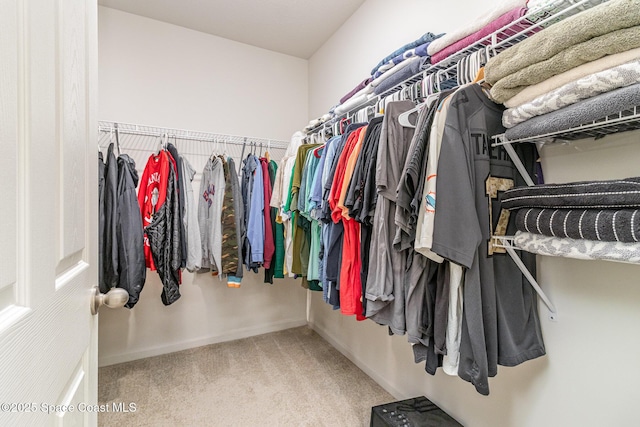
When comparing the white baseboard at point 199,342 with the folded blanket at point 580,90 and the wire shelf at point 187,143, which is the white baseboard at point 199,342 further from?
the folded blanket at point 580,90

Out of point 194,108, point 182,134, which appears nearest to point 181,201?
point 182,134

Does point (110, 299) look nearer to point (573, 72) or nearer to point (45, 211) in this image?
point (45, 211)

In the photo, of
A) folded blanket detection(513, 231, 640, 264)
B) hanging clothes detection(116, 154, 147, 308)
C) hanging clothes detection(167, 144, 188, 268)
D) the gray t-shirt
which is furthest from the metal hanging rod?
folded blanket detection(513, 231, 640, 264)

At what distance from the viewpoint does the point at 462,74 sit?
1152mm

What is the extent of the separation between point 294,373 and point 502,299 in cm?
165

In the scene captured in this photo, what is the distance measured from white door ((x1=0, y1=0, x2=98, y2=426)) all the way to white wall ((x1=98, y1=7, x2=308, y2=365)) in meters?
2.01

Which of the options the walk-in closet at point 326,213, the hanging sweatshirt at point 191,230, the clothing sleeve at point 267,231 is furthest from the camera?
the clothing sleeve at point 267,231

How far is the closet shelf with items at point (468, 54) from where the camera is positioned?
878mm

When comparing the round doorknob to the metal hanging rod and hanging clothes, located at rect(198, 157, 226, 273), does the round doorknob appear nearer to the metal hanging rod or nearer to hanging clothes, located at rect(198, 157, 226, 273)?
hanging clothes, located at rect(198, 157, 226, 273)

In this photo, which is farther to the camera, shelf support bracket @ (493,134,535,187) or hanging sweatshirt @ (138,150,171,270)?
hanging sweatshirt @ (138,150,171,270)

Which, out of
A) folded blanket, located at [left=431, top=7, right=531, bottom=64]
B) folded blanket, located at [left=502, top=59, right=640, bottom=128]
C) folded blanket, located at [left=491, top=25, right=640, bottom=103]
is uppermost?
folded blanket, located at [left=431, top=7, right=531, bottom=64]

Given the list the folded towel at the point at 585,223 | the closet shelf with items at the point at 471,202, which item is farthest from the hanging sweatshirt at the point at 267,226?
the folded towel at the point at 585,223

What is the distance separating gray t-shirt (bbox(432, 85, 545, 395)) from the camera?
0.90 meters

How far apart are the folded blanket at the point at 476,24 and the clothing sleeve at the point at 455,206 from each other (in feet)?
1.47
